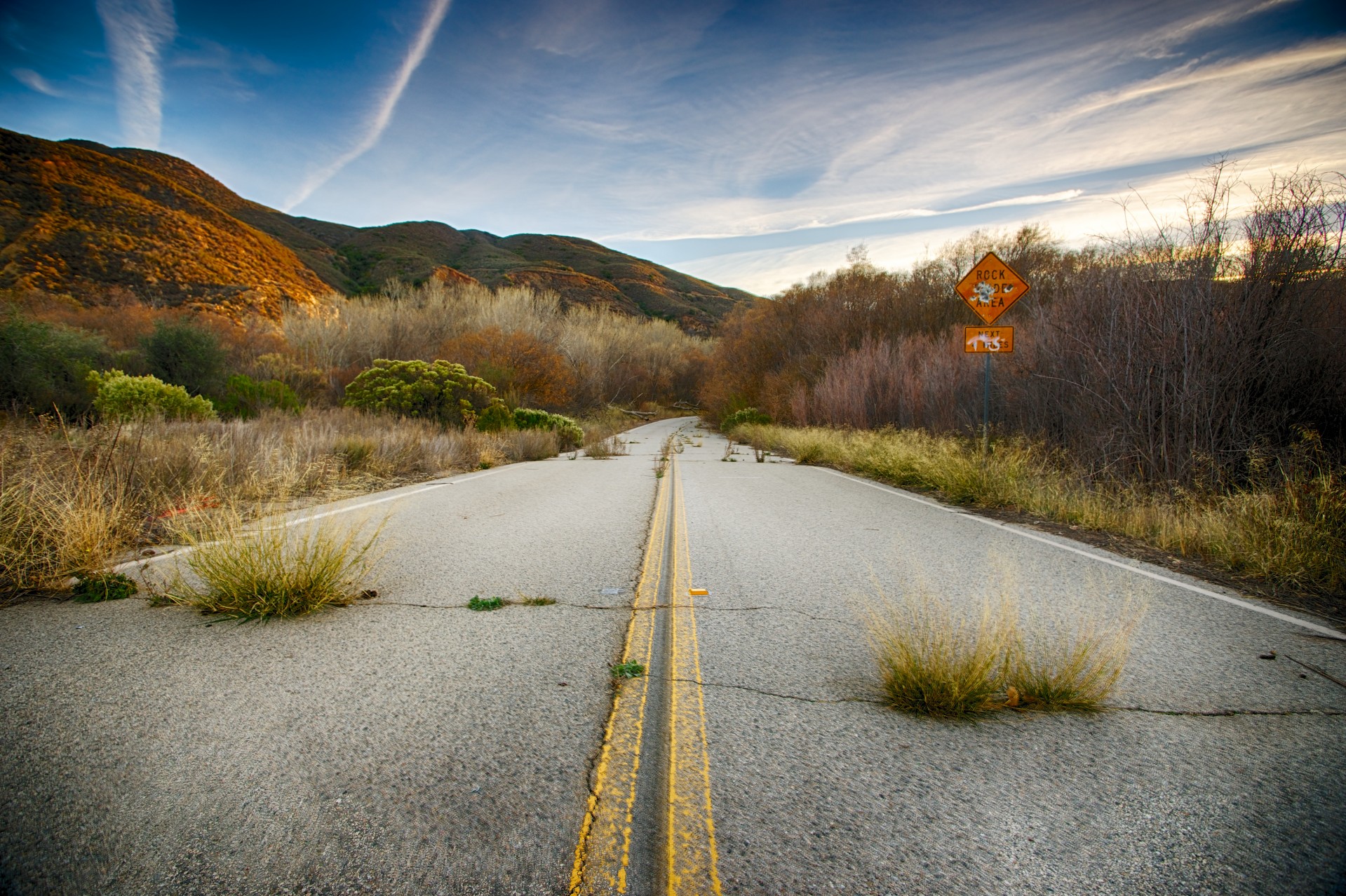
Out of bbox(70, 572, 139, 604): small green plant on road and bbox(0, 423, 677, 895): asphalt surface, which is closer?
bbox(0, 423, 677, 895): asphalt surface

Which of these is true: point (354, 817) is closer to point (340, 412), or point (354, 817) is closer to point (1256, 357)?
point (1256, 357)

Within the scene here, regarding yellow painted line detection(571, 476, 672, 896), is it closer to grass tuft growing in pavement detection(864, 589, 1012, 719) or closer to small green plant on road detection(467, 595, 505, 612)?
small green plant on road detection(467, 595, 505, 612)

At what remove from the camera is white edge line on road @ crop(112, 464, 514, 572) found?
4.52 m

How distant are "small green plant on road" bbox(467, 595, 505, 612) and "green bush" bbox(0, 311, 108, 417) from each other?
1713 centimetres

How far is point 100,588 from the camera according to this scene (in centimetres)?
379

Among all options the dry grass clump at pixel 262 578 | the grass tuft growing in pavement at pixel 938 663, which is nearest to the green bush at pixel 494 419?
the dry grass clump at pixel 262 578

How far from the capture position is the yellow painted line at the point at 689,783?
1.61 meters

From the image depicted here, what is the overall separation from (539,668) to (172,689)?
1.54 meters

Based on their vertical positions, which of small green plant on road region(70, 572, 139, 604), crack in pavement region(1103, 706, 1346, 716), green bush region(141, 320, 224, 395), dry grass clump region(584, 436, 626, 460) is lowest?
dry grass clump region(584, 436, 626, 460)

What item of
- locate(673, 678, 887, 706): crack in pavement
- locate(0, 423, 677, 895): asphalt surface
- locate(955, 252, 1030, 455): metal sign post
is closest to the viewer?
locate(0, 423, 677, 895): asphalt surface

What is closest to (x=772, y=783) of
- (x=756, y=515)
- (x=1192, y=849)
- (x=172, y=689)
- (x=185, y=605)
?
(x=1192, y=849)

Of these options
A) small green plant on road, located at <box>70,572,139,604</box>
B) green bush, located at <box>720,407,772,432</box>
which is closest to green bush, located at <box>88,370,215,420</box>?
small green plant on road, located at <box>70,572,139,604</box>

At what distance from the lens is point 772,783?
80.1 inches

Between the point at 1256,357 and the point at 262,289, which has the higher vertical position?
the point at 262,289
